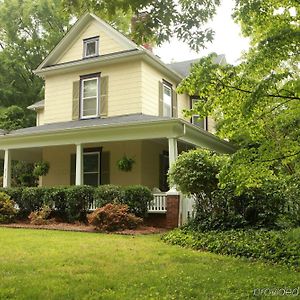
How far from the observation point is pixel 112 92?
53.3 feet

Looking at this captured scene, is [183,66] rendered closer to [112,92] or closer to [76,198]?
[112,92]

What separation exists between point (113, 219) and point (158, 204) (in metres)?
2.02

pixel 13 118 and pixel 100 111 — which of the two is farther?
pixel 13 118

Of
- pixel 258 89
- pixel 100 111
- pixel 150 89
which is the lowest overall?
pixel 258 89

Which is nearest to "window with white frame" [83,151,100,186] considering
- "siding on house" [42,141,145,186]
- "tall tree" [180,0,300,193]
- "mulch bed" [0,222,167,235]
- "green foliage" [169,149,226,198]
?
"siding on house" [42,141,145,186]

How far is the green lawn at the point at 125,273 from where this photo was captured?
4918mm

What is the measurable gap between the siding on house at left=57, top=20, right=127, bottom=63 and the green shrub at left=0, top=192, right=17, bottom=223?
6735 mm

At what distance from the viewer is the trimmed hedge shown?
12.4 metres

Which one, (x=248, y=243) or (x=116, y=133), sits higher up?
(x=116, y=133)

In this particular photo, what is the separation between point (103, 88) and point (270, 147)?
10.9 m

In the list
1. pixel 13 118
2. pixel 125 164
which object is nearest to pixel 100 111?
pixel 125 164

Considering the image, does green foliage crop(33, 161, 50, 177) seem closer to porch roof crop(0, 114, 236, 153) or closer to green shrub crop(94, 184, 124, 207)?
porch roof crop(0, 114, 236, 153)

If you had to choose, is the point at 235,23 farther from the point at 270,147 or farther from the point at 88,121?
the point at 88,121

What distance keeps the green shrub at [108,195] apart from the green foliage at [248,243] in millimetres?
2960
